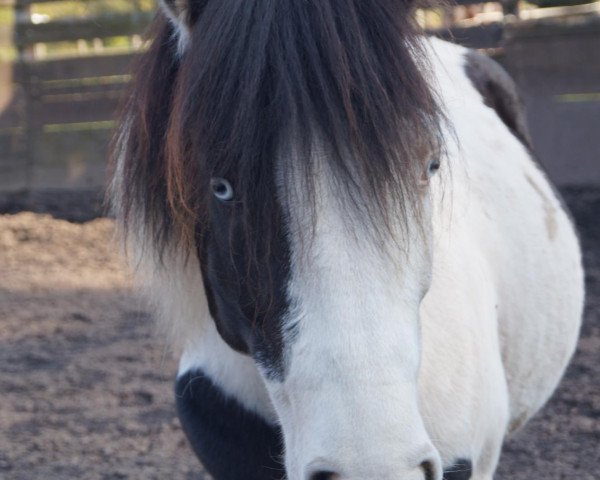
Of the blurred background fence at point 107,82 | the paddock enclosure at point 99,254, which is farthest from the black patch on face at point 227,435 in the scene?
the blurred background fence at point 107,82

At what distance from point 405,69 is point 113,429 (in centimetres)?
276

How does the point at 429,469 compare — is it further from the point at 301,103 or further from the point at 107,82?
the point at 107,82

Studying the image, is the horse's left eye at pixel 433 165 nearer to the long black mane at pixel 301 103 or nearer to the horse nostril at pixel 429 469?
the long black mane at pixel 301 103

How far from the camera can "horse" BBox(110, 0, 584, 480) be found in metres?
1.46

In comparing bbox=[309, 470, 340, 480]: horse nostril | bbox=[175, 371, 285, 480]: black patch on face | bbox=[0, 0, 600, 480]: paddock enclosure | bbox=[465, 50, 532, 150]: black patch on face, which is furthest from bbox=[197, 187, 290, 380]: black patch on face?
bbox=[465, 50, 532, 150]: black patch on face

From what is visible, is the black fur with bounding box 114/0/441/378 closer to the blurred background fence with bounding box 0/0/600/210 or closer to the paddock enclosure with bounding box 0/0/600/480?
the paddock enclosure with bounding box 0/0/600/480

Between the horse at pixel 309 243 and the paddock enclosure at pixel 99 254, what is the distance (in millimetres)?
368

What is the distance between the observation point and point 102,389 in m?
4.41

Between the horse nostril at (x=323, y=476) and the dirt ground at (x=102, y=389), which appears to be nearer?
the horse nostril at (x=323, y=476)

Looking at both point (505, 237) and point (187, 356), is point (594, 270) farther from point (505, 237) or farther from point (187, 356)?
point (187, 356)

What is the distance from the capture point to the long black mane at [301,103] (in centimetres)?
158

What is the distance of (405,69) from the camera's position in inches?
65.5

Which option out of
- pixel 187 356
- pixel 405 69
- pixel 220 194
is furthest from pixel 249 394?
pixel 405 69

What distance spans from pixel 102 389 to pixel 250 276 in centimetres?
296
